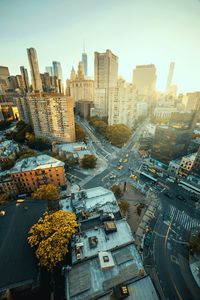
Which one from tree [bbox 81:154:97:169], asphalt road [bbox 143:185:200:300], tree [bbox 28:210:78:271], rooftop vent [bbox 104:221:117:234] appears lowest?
asphalt road [bbox 143:185:200:300]

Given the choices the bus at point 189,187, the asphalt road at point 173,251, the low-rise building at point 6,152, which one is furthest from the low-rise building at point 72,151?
the bus at point 189,187

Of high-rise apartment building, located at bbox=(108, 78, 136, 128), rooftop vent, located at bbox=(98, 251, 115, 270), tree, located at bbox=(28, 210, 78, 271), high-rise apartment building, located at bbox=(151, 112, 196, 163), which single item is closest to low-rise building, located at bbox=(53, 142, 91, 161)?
high-rise apartment building, located at bbox=(151, 112, 196, 163)

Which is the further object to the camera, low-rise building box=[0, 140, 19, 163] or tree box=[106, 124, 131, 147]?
tree box=[106, 124, 131, 147]

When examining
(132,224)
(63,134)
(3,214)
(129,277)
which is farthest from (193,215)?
(63,134)

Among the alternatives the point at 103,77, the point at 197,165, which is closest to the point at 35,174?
the point at 197,165

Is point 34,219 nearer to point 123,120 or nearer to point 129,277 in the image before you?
point 129,277

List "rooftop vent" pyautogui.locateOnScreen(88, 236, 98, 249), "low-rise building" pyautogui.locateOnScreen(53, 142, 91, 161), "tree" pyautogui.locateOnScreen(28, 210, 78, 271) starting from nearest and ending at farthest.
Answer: "tree" pyautogui.locateOnScreen(28, 210, 78, 271) → "rooftop vent" pyautogui.locateOnScreen(88, 236, 98, 249) → "low-rise building" pyautogui.locateOnScreen(53, 142, 91, 161)

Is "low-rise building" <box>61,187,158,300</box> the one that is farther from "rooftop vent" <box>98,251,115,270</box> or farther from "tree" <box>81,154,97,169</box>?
"tree" <box>81,154,97,169</box>
